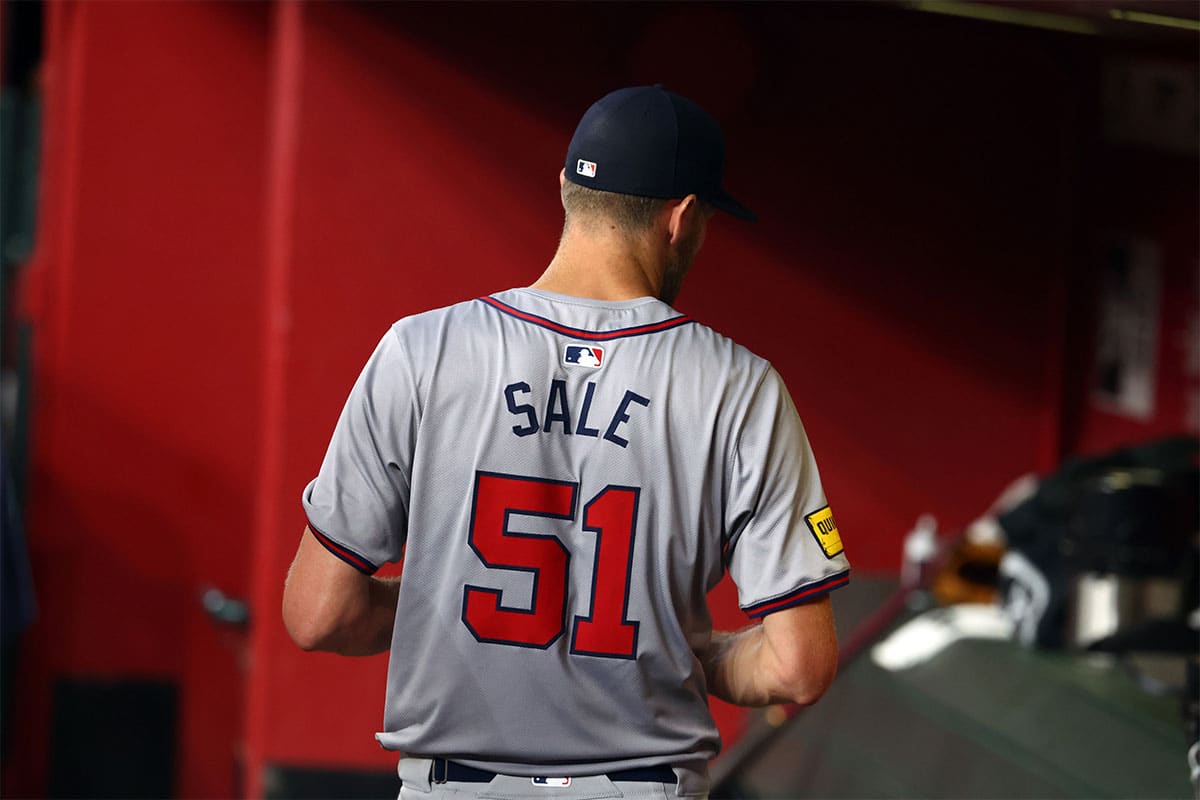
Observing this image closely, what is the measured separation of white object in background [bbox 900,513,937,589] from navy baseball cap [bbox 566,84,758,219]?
1402mm

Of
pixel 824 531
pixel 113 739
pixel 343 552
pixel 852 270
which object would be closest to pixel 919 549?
pixel 852 270

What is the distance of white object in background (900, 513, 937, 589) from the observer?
2654 millimetres

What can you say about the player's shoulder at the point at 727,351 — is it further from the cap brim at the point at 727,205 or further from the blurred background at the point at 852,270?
the blurred background at the point at 852,270

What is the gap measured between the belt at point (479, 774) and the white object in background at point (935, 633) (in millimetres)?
1481

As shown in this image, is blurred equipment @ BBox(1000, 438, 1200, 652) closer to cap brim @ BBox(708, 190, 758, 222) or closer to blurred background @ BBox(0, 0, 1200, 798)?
blurred background @ BBox(0, 0, 1200, 798)

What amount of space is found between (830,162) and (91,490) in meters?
2.47

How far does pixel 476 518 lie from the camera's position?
4.29 ft

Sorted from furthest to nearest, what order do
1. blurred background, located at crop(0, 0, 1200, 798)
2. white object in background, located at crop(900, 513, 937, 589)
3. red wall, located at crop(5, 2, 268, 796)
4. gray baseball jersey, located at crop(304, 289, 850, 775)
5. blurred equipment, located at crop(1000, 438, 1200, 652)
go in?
red wall, located at crop(5, 2, 268, 796) → white object in background, located at crop(900, 513, 937, 589) → blurred equipment, located at crop(1000, 438, 1200, 652) → blurred background, located at crop(0, 0, 1200, 798) → gray baseball jersey, located at crop(304, 289, 850, 775)

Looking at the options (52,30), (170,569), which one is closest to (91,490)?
(170,569)

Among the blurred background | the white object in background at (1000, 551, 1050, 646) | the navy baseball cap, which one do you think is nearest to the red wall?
the blurred background

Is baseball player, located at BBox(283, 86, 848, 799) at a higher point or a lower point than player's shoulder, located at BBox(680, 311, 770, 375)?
lower

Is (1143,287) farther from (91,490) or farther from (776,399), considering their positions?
(91,490)

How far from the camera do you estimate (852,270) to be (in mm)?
2242

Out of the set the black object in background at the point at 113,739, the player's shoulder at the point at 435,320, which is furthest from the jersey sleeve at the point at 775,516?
the black object in background at the point at 113,739
